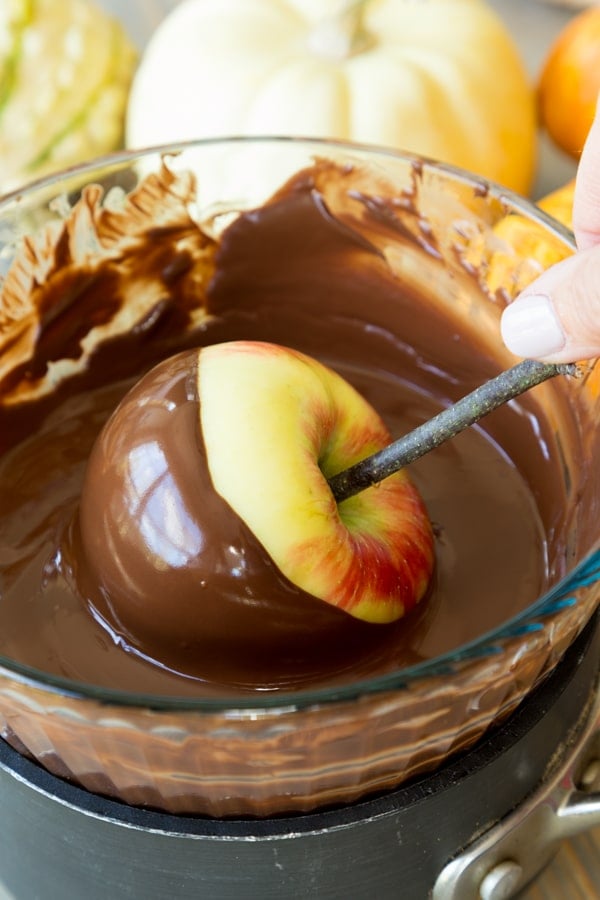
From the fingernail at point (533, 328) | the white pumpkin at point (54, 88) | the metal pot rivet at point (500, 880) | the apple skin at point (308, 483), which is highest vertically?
the white pumpkin at point (54, 88)

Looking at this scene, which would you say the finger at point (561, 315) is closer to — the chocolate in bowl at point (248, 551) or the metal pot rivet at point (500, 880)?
the chocolate in bowl at point (248, 551)

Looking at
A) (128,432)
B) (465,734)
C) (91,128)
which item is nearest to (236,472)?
(128,432)

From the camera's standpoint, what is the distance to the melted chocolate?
0.59m

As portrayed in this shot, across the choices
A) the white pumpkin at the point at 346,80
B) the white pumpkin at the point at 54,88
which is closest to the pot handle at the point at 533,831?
the white pumpkin at the point at 346,80

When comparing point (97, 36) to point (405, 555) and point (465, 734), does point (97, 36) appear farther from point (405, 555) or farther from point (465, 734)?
point (465, 734)

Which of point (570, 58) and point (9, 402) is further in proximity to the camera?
point (570, 58)

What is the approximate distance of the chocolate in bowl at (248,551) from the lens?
0.49 metres

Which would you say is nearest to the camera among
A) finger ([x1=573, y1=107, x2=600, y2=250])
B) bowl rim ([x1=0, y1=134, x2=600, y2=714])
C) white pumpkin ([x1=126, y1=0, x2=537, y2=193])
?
bowl rim ([x1=0, y1=134, x2=600, y2=714])

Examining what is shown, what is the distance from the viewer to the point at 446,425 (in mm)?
563

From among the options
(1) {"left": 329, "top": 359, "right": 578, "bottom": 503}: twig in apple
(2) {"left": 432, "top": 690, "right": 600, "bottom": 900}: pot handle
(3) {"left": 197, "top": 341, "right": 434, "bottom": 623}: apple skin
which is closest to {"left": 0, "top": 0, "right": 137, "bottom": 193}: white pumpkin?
(3) {"left": 197, "top": 341, "right": 434, "bottom": 623}: apple skin

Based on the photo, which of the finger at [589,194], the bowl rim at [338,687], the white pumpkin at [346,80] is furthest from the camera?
the white pumpkin at [346,80]

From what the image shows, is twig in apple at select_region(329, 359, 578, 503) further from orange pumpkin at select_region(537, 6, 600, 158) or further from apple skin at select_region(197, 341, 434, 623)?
orange pumpkin at select_region(537, 6, 600, 158)

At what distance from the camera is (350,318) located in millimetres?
867

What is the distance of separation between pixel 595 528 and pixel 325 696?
0.23 meters
